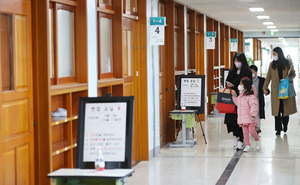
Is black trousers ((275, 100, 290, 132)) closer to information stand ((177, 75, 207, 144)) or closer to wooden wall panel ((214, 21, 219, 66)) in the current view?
information stand ((177, 75, 207, 144))

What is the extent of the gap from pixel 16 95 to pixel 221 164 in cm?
395

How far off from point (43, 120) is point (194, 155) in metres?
4.02

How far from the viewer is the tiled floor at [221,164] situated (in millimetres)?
5938

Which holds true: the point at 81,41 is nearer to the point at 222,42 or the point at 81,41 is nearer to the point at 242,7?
the point at 242,7

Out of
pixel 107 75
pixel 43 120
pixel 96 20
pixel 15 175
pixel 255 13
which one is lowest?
pixel 15 175

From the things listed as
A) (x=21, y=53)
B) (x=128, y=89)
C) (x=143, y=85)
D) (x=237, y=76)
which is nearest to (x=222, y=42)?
(x=237, y=76)

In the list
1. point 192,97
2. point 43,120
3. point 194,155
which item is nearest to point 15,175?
point 43,120

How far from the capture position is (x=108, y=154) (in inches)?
143

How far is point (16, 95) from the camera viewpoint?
3910 mm

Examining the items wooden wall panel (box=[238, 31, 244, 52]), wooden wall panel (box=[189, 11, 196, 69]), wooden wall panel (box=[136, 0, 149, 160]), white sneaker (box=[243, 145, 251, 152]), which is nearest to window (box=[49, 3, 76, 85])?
wooden wall panel (box=[136, 0, 149, 160])

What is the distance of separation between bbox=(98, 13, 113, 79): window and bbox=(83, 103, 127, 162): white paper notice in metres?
2.01

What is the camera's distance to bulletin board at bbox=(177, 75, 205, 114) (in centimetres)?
913

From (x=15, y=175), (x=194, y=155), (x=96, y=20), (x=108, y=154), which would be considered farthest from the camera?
(x=194, y=155)

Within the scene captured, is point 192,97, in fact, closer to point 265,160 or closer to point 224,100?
point 224,100
